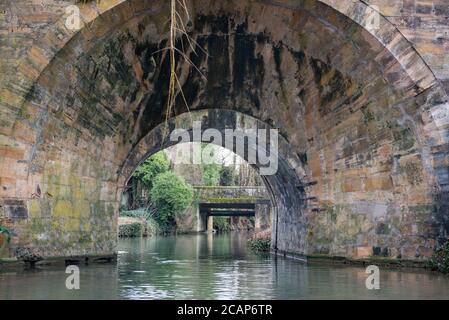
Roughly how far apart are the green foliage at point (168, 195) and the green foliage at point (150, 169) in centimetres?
55

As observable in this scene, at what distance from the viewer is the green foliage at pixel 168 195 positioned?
37.7 m

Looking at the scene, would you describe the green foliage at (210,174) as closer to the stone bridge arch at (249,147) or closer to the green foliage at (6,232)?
the stone bridge arch at (249,147)

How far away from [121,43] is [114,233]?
480 centimetres

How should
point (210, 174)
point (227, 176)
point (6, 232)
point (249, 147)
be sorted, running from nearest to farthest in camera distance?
1. point (6, 232)
2. point (249, 147)
3. point (210, 174)
4. point (227, 176)

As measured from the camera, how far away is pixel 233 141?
57.6ft

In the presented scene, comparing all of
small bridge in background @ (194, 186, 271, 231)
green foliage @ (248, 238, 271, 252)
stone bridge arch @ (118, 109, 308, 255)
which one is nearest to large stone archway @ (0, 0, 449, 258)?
stone bridge arch @ (118, 109, 308, 255)

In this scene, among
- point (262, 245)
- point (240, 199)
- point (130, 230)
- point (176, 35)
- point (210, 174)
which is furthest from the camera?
point (210, 174)

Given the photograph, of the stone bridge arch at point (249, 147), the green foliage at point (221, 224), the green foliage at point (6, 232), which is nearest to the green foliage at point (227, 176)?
the green foliage at point (221, 224)

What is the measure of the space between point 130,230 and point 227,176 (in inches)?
841

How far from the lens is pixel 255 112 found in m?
15.6

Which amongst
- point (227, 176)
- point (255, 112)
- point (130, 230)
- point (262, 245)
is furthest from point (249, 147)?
point (227, 176)

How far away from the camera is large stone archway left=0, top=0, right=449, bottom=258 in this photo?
11281 millimetres

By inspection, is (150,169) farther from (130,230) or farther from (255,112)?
(255,112)

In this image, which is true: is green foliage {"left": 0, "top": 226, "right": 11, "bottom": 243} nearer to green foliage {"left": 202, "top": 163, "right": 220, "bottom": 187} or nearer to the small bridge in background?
the small bridge in background
